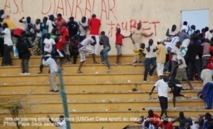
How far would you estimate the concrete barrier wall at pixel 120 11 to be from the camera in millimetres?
26719

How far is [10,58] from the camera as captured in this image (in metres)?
26.6

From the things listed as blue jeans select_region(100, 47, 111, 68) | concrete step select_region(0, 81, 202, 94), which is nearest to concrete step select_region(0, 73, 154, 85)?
concrete step select_region(0, 81, 202, 94)

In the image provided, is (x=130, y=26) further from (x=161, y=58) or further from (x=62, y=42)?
(x=161, y=58)

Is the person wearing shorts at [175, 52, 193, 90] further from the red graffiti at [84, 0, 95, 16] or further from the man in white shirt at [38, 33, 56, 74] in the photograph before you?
the red graffiti at [84, 0, 95, 16]

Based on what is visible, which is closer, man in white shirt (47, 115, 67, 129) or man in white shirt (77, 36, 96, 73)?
man in white shirt (47, 115, 67, 129)

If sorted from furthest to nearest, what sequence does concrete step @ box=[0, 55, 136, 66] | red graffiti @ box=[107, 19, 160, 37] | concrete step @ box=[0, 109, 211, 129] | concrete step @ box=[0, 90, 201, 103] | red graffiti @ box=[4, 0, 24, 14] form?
red graffiti @ box=[4, 0, 24, 14]
red graffiti @ box=[107, 19, 160, 37]
concrete step @ box=[0, 55, 136, 66]
concrete step @ box=[0, 90, 201, 103]
concrete step @ box=[0, 109, 211, 129]

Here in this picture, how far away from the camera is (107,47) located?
25938mm

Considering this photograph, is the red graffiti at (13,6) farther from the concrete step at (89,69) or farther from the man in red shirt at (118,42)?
the man in red shirt at (118,42)

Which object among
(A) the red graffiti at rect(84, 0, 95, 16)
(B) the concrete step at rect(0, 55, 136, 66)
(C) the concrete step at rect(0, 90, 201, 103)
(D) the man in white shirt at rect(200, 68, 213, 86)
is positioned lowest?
(C) the concrete step at rect(0, 90, 201, 103)

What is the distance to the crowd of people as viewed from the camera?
79.6 ft

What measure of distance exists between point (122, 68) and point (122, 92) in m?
1.48

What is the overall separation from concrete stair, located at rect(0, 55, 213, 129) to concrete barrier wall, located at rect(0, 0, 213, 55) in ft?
3.75

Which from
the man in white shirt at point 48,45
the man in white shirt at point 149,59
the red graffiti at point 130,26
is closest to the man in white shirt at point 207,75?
the man in white shirt at point 149,59

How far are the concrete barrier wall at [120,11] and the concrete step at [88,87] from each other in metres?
2.11
